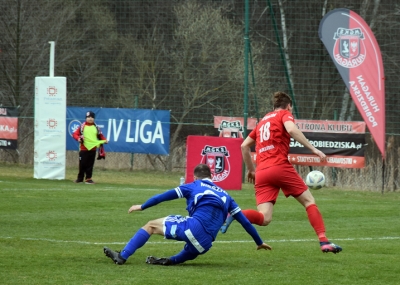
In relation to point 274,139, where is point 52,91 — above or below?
above

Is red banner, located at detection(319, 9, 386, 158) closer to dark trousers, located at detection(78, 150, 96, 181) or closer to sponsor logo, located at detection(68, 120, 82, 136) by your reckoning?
dark trousers, located at detection(78, 150, 96, 181)

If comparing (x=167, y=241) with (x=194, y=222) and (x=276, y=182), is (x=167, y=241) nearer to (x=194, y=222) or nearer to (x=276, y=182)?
(x=276, y=182)

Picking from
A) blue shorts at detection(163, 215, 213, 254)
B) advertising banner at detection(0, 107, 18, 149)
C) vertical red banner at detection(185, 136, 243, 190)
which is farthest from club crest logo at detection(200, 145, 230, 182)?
blue shorts at detection(163, 215, 213, 254)

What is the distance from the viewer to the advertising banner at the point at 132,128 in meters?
25.5

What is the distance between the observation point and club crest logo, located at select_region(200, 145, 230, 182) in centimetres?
2100

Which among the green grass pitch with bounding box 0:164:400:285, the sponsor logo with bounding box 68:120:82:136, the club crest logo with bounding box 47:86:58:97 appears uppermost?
the club crest logo with bounding box 47:86:58:97

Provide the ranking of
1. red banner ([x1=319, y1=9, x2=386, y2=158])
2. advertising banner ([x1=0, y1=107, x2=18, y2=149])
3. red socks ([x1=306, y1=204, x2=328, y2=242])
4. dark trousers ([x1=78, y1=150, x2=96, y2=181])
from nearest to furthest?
1. red socks ([x1=306, y1=204, x2=328, y2=242])
2. red banner ([x1=319, y1=9, x2=386, y2=158])
3. dark trousers ([x1=78, y1=150, x2=96, y2=181])
4. advertising banner ([x1=0, y1=107, x2=18, y2=149])

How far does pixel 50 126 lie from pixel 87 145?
1209 millimetres

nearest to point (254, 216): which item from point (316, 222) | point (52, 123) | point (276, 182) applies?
point (276, 182)

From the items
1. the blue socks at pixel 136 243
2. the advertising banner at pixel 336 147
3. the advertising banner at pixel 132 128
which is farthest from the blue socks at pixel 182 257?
the advertising banner at pixel 132 128

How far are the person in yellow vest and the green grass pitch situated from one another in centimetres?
67

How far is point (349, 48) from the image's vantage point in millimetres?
22328

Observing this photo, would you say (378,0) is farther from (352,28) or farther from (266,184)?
(266,184)

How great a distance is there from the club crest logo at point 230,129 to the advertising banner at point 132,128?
164 centimetres
